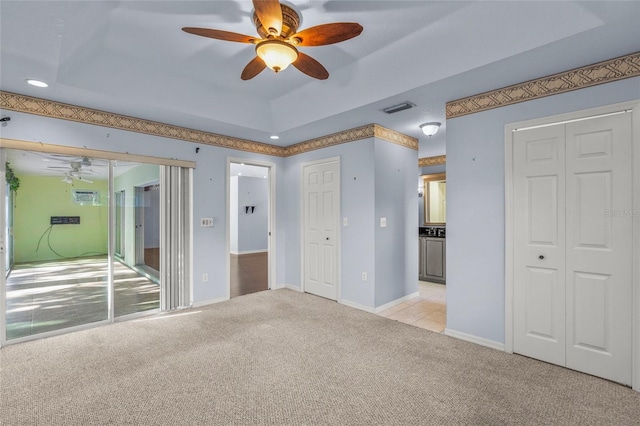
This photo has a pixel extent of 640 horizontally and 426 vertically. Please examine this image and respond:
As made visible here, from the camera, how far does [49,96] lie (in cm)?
317

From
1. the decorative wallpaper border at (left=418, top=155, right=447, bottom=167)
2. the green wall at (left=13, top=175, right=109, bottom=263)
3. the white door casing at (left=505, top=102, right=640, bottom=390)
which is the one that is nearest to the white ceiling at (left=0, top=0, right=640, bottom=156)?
the white door casing at (left=505, top=102, right=640, bottom=390)

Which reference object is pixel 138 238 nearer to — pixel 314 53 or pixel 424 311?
pixel 314 53

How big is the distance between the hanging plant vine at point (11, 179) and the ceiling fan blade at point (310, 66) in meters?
3.26

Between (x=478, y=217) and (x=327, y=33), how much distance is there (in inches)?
93.5

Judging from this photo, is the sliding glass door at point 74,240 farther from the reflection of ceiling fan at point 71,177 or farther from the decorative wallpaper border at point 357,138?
the decorative wallpaper border at point 357,138

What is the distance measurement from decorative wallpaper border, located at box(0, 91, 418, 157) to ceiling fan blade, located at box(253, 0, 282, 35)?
2467 millimetres

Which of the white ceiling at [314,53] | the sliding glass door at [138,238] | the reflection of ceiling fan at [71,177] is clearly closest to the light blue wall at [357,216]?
the white ceiling at [314,53]

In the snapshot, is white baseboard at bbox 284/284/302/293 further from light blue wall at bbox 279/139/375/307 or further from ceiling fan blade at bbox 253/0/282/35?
ceiling fan blade at bbox 253/0/282/35

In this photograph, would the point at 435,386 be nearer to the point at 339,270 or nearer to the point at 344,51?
the point at 339,270

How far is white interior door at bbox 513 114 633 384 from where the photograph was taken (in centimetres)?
239

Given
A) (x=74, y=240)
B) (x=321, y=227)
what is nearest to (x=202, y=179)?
(x=74, y=240)

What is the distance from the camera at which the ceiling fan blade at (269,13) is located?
1.72 meters

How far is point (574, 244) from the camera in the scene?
2.60 meters

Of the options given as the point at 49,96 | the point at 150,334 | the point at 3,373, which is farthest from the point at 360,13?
the point at 3,373
